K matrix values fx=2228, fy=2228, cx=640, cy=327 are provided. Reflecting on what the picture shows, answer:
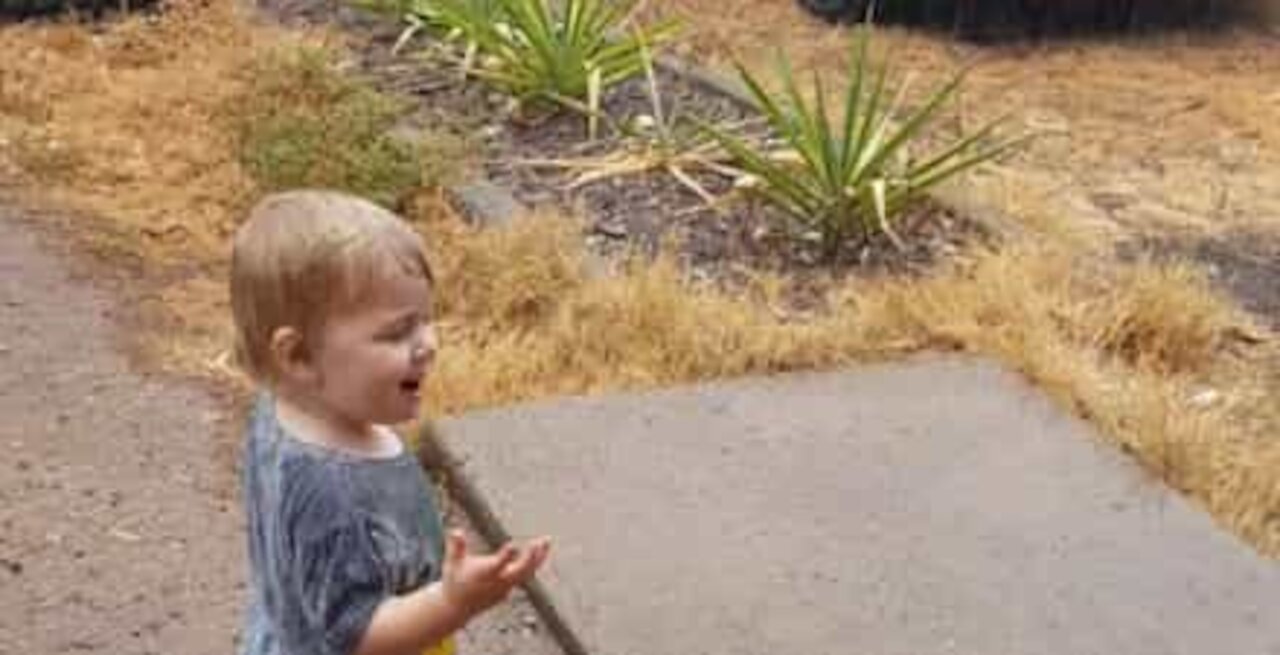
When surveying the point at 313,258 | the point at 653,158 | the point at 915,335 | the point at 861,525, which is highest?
the point at 313,258

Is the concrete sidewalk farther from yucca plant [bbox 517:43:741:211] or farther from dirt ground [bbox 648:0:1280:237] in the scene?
dirt ground [bbox 648:0:1280:237]

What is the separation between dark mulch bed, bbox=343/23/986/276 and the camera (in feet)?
16.5

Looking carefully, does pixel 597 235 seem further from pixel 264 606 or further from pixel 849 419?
pixel 264 606

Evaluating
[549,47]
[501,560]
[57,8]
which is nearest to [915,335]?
[549,47]

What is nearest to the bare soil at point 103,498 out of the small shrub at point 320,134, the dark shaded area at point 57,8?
the small shrub at point 320,134

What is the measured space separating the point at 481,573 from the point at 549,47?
13.0 ft

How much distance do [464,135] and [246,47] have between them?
4.18 ft

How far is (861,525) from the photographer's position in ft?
12.2

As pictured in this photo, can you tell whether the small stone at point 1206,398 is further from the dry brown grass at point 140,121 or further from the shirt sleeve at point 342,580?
the shirt sleeve at point 342,580

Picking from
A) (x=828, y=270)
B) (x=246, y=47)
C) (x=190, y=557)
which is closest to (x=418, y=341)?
(x=190, y=557)

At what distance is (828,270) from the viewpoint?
4961mm

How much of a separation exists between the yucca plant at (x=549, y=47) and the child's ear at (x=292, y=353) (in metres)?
3.64

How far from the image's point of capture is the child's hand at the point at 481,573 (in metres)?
2.04

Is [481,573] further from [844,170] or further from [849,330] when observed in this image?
[844,170]
